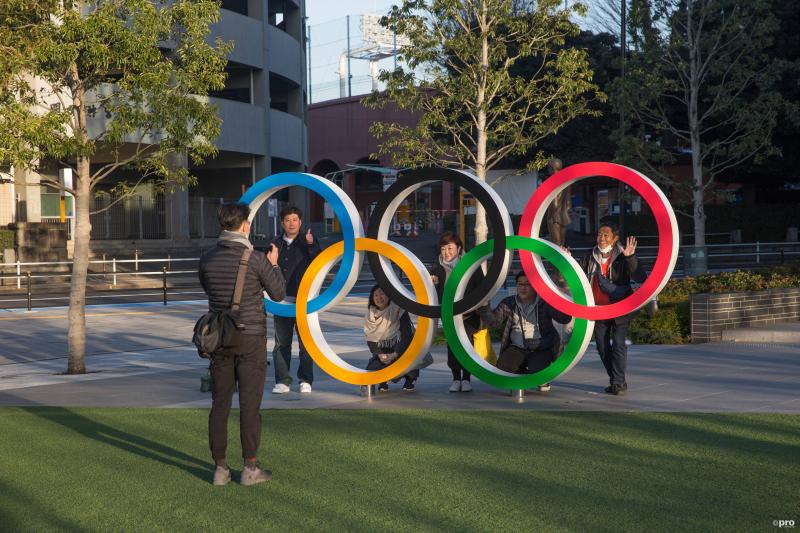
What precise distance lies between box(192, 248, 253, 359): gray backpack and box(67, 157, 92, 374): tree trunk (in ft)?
24.1

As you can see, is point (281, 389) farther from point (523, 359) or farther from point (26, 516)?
point (26, 516)

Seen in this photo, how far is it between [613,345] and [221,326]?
4781 mm

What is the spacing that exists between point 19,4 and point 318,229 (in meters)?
52.3

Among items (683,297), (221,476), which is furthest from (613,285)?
(683,297)

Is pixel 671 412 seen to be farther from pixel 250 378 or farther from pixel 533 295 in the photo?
pixel 250 378

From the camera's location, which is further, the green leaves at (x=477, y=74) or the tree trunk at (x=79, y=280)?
the green leaves at (x=477, y=74)

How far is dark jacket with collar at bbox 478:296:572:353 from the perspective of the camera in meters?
10.3

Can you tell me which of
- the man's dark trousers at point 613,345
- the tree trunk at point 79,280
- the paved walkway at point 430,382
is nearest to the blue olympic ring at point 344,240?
the paved walkway at point 430,382

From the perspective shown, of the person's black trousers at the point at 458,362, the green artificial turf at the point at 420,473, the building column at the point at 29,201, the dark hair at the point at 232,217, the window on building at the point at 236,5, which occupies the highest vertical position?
the window on building at the point at 236,5

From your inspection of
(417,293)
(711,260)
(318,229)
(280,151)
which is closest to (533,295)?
(417,293)

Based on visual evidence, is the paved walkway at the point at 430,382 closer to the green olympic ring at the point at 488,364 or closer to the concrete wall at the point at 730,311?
the green olympic ring at the point at 488,364

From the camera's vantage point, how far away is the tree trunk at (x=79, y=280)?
13719mm

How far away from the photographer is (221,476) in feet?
23.1

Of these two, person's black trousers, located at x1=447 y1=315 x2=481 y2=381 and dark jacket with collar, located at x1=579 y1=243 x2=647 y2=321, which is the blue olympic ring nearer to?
person's black trousers, located at x1=447 y1=315 x2=481 y2=381
